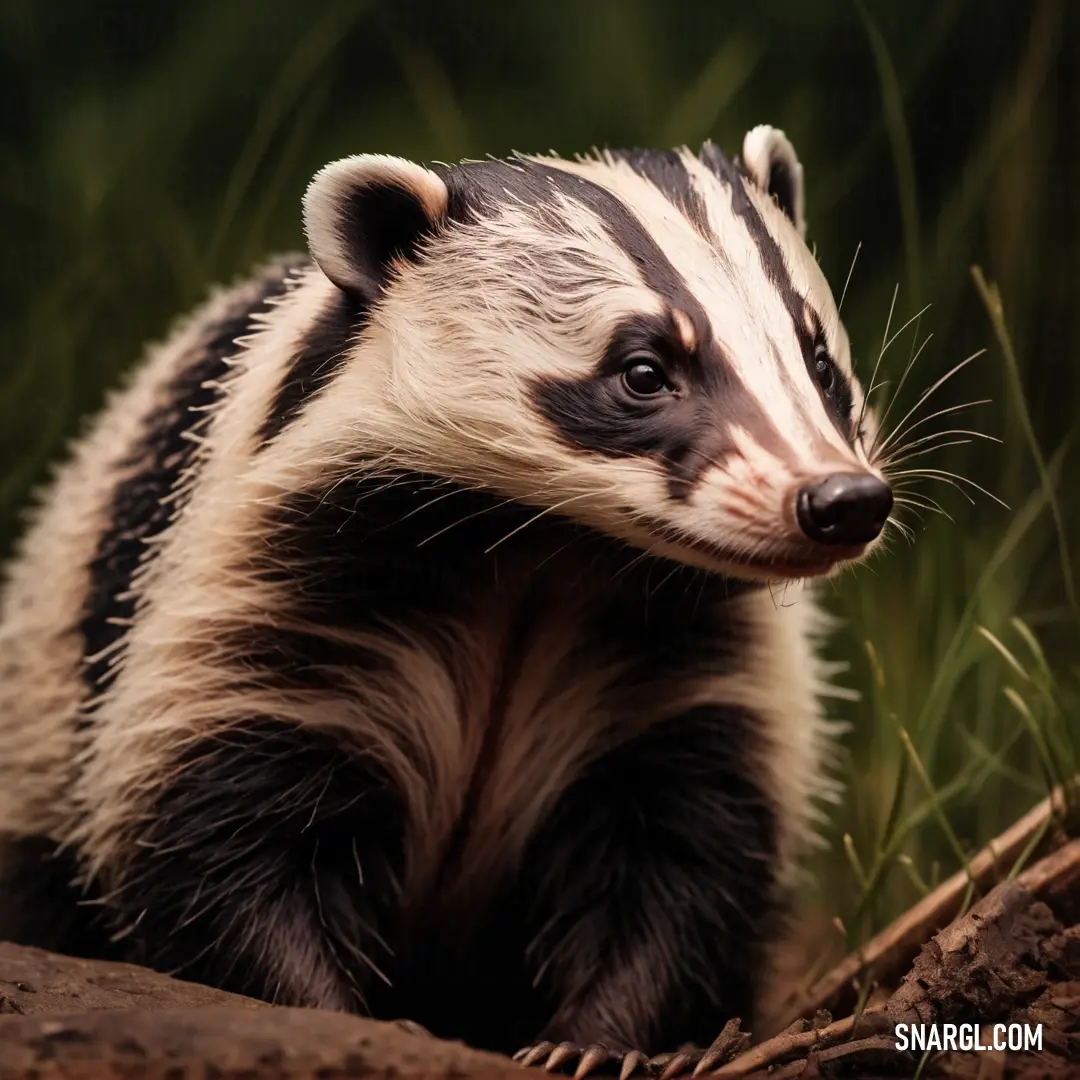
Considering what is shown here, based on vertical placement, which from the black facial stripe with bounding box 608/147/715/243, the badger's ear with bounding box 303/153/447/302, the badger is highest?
the badger's ear with bounding box 303/153/447/302

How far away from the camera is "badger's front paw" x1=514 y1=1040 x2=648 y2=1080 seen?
164 centimetres

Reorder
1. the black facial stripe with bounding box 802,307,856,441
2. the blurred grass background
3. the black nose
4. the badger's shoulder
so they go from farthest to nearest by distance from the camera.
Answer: the blurred grass background, the badger's shoulder, the black facial stripe with bounding box 802,307,856,441, the black nose

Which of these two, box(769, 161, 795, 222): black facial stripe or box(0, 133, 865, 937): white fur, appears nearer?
box(0, 133, 865, 937): white fur

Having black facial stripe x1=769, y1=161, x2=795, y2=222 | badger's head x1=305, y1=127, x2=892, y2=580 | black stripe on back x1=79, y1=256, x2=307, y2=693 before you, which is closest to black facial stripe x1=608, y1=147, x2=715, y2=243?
badger's head x1=305, y1=127, x2=892, y2=580

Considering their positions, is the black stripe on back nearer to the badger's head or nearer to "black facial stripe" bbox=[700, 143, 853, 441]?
the badger's head

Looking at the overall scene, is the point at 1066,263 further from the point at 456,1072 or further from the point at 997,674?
the point at 456,1072

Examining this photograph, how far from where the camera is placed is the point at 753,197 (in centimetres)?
174

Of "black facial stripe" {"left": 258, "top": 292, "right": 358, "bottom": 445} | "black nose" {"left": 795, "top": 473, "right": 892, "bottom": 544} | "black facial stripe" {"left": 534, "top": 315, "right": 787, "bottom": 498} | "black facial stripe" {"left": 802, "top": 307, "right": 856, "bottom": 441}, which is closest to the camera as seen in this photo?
"black nose" {"left": 795, "top": 473, "right": 892, "bottom": 544}

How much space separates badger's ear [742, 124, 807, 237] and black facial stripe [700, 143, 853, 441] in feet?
0.15

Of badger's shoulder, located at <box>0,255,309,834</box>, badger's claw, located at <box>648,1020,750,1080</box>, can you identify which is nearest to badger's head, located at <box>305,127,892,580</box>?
badger's shoulder, located at <box>0,255,309,834</box>

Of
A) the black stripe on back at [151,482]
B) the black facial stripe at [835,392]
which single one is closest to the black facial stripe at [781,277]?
the black facial stripe at [835,392]

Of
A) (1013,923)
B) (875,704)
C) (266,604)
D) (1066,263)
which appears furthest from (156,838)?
(1066,263)

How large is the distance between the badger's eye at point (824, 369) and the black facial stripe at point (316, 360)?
47 cm

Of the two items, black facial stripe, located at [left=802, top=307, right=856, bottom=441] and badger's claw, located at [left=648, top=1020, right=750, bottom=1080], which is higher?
black facial stripe, located at [left=802, top=307, right=856, bottom=441]
